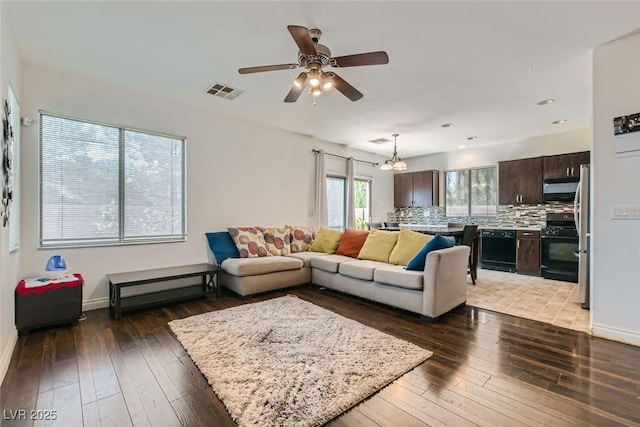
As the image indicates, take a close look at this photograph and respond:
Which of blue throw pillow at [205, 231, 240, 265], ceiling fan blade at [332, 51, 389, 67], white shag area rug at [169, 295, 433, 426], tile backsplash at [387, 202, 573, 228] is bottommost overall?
white shag area rug at [169, 295, 433, 426]

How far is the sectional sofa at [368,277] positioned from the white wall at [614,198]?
1.21 metres

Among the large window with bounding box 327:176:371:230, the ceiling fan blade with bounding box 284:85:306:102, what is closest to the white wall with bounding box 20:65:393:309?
the large window with bounding box 327:176:371:230

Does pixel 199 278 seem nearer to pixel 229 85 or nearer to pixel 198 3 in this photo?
pixel 229 85

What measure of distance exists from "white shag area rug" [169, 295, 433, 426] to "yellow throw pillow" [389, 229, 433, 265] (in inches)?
43.7

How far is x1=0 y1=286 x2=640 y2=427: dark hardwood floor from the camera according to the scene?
163 cm

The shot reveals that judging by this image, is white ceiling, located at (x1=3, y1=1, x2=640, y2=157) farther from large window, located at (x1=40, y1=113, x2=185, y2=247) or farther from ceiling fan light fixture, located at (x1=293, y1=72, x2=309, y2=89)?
large window, located at (x1=40, y1=113, x2=185, y2=247)

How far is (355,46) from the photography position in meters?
2.66

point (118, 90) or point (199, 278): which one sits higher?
point (118, 90)

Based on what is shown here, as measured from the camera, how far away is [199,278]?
426 centimetres

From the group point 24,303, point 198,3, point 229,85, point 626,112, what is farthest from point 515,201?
point 24,303

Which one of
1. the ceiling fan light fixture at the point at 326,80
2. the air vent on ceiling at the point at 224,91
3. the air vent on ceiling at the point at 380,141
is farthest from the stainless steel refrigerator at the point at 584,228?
the air vent on ceiling at the point at 224,91

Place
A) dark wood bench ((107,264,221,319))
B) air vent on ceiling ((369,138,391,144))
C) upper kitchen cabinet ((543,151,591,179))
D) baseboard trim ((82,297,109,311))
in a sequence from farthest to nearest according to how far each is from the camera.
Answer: air vent on ceiling ((369,138,391,144)) → upper kitchen cabinet ((543,151,591,179)) → baseboard trim ((82,297,109,311)) → dark wood bench ((107,264,221,319))

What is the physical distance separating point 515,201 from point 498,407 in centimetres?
524

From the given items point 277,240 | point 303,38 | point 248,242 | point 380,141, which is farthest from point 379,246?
point 380,141
